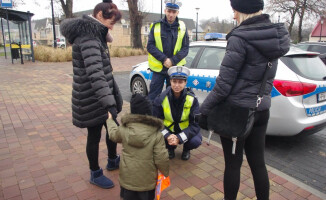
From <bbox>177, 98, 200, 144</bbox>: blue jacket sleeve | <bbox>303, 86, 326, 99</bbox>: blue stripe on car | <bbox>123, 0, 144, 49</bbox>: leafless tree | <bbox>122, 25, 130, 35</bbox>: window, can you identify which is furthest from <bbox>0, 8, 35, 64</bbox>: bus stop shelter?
<bbox>122, 25, 130, 35</bbox>: window

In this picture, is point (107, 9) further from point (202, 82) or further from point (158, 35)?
point (202, 82)

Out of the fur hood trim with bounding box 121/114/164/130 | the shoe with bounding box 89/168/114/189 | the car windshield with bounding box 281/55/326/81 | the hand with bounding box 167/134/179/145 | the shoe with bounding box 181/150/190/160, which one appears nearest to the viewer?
the fur hood trim with bounding box 121/114/164/130

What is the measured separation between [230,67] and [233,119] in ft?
1.31

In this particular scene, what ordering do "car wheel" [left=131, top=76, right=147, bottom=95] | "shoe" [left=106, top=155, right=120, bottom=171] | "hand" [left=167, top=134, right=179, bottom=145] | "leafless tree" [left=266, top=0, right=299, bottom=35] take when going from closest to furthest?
1. "hand" [left=167, top=134, right=179, bottom=145]
2. "shoe" [left=106, top=155, right=120, bottom=171]
3. "car wheel" [left=131, top=76, right=147, bottom=95]
4. "leafless tree" [left=266, top=0, right=299, bottom=35]

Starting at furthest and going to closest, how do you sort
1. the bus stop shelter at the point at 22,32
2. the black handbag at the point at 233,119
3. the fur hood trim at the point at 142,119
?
the bus stop shelter at the point at 22,32, the fur hood trim at the point at 142,119, the black handbag at the point at 233,119

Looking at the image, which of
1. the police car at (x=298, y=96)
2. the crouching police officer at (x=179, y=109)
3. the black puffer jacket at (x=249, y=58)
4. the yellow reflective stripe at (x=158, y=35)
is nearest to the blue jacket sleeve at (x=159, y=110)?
the crouching police officer at (x=179, y=109)

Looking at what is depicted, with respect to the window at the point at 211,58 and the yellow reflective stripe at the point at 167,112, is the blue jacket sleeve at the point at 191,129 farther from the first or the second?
the window at the point at 211,58

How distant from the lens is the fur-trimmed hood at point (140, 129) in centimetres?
202

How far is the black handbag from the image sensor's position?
1934mm

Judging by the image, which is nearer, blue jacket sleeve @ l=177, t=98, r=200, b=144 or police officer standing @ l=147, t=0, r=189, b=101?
blue jacket sleeve @ l=177, t=98, r=200, b=144

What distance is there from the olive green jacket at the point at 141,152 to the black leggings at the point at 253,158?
532 millimetres

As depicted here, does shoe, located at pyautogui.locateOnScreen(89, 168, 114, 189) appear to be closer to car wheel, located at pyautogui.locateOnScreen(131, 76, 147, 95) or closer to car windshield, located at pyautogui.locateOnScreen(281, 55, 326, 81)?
car windshield, located at pyautogui.locateOnScreen(281, 55, 326, 81)

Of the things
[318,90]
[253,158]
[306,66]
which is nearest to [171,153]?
[253,158]

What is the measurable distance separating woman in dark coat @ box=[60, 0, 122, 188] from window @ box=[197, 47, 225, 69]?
7.57ft
